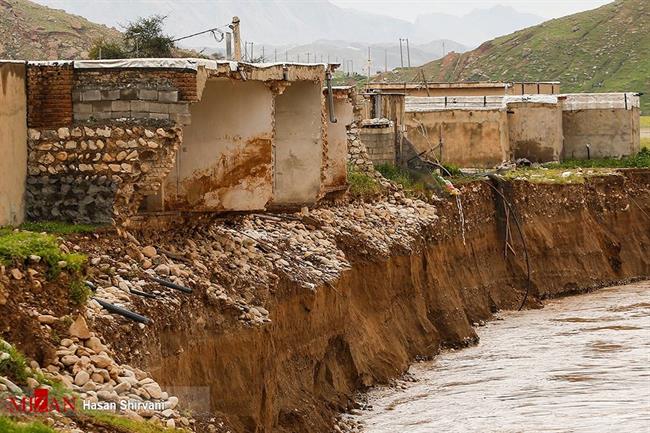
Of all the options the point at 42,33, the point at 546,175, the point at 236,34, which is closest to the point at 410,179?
the point at 546,175

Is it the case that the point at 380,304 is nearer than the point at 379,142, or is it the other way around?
the point at 380,304

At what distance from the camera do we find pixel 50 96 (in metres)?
19.0

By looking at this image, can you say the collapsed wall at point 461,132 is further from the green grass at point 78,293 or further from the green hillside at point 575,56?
the green hillside at point 575,56

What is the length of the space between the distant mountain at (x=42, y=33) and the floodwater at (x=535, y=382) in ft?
76.0

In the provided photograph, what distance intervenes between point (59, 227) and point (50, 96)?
1.62m

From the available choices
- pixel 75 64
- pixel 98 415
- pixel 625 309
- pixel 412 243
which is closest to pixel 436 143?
pixel 625 309

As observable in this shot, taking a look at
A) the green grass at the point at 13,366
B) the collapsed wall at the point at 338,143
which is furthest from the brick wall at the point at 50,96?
the collapsed wall at the point at 338,143

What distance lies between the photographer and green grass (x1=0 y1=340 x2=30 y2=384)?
1294 centimetres

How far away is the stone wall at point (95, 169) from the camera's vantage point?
18797mm

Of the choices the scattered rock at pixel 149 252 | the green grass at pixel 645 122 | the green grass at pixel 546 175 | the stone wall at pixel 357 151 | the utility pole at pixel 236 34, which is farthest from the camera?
the green grass at pixel 645 122

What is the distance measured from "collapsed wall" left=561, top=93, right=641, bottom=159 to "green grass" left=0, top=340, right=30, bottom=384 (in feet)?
119

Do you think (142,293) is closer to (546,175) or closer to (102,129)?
(102,129)

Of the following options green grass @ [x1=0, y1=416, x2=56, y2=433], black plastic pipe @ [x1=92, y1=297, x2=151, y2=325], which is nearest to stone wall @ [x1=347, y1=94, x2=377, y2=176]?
black plastic pipe @ [x1=92, y1=297, x2=151, y2=325]

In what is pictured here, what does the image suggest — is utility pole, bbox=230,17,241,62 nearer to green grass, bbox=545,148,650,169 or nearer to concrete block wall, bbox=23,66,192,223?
concrete block wall, bbox=23,66,192,223
